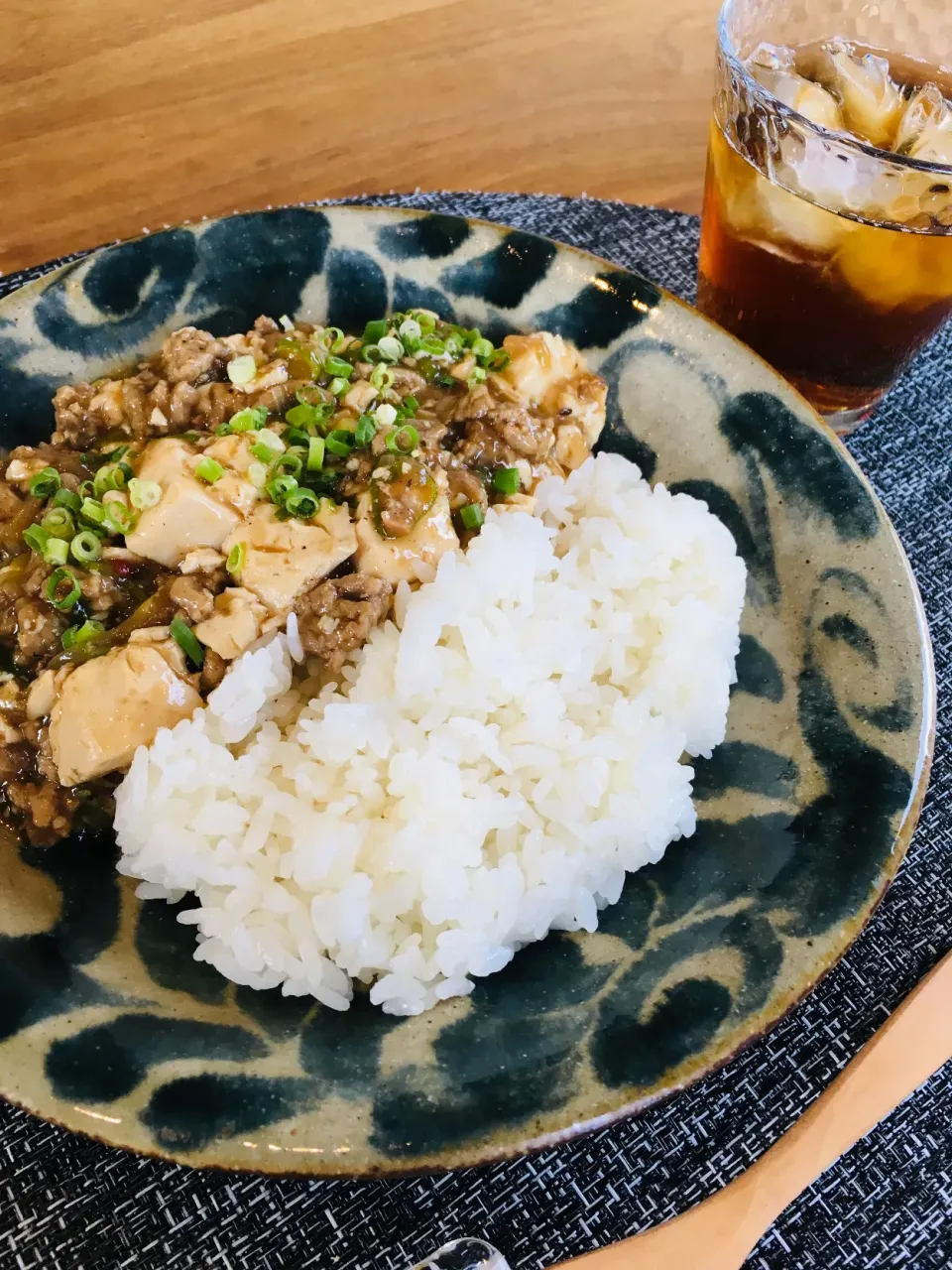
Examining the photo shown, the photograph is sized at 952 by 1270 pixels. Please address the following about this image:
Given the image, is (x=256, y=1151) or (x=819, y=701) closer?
(x=256, y=1151)

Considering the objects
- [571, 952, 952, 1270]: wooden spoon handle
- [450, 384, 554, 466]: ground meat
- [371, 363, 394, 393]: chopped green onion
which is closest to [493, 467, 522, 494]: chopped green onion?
[450, 384, 554, 466]: ground meat

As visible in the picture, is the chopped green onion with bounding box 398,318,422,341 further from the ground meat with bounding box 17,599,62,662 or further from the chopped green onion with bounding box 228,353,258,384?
the ground meat with bounding box 17,599,62,662

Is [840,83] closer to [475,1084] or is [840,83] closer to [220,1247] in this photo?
[475,1084]

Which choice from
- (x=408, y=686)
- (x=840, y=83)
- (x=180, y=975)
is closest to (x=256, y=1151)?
(x=180, y=975)

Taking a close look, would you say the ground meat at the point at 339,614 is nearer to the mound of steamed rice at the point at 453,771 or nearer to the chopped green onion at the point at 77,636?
the mound of steamed rice at the point at 453,771

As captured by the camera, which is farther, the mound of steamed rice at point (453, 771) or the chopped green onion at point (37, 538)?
the chopped green onion at point (37, 538)

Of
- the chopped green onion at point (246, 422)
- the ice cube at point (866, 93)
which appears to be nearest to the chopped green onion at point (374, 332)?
the chopped green onion at point (246, 422)

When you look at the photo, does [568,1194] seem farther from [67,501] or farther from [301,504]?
[67,501]
